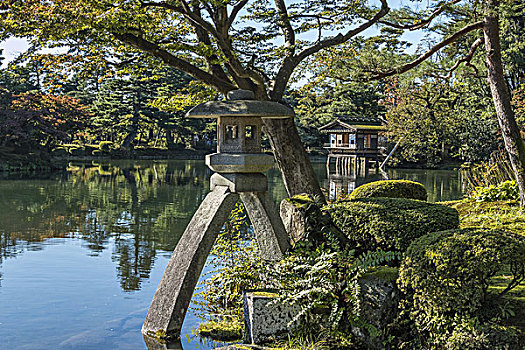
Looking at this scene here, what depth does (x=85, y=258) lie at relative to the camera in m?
8.46

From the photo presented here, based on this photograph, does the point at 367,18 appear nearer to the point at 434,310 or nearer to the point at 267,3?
the point at 267,3

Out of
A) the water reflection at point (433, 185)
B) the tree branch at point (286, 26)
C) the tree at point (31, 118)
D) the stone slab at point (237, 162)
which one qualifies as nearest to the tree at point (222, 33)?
the tree branch at point (286, 26)

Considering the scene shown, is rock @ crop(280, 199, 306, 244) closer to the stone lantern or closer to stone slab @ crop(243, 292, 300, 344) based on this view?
the stone lantern

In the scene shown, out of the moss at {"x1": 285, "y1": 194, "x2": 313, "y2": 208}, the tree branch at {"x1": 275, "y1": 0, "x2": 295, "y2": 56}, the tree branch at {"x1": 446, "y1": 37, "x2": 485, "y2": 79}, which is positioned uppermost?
the tree branch at {"x1": 275, "y1": 0, "x2": 295, "y2": 56}

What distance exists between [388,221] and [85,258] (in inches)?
232

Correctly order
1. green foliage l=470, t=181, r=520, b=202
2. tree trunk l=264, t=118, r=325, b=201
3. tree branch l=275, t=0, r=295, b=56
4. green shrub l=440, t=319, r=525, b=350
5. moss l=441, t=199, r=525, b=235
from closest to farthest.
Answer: green shrub l=440, t=319, r=525, b=350 < moss l=441, t=199, r=525, b=235 < tree trunk l=264, t=118, r=325, b=201 < tree branch l=275, t=0, r=295, b=56 < green foliage l=470, t=181, r=520, b=202

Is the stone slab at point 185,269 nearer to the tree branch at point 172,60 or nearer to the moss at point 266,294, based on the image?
the moss at point 266,294

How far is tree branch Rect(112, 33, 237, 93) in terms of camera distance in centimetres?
727

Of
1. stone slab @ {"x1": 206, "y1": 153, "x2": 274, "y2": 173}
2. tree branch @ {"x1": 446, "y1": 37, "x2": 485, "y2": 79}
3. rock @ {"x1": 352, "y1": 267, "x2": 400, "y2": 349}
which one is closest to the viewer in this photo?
rock @ {"x1": 352, "y1": 267, "x2": 400, "y2": 349}

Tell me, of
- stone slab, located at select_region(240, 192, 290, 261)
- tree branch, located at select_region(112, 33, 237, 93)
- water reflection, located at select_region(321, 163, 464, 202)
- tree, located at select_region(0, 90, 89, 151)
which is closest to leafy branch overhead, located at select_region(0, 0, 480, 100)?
tree branch, located at select_region(112, 33, 237, 93)

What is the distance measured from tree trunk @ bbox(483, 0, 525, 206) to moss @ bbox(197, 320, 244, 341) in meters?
5.43

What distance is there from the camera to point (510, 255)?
316 centimetres

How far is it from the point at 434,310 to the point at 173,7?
5421mm

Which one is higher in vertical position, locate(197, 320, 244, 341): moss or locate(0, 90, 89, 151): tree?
locate(0, 90, 89, 151): tree
